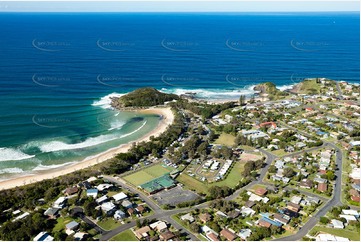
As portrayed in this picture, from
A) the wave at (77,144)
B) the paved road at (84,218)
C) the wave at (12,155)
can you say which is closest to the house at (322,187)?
the paved road at (84,218)

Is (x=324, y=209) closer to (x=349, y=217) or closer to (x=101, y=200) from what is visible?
(x=349, y=217)

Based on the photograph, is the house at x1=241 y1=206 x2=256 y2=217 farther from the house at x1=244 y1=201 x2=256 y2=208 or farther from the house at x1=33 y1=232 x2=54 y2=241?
the house at x1=33 y1=232 x2=54 y2=241

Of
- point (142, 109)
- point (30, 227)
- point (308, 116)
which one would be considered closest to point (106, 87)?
point (142, 109)

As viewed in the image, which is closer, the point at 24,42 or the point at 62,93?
the point at 62,93

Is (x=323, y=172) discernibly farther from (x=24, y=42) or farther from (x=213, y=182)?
(x=24, y=42)

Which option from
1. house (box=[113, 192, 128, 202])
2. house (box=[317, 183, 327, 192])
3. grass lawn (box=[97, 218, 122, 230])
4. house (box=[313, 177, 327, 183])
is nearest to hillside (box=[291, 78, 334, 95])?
house (box=[313, 177, 327, 183])
